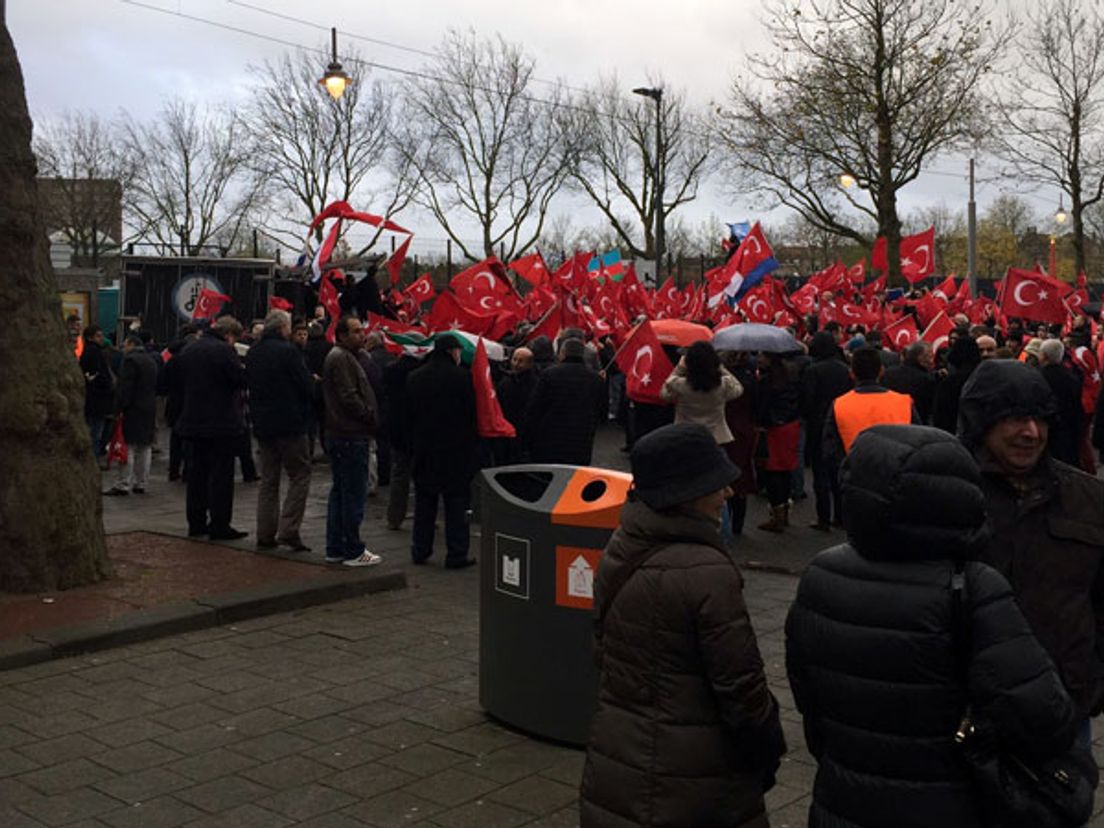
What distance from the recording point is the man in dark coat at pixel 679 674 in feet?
9.93

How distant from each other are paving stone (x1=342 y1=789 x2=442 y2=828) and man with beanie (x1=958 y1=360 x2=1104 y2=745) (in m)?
2.45

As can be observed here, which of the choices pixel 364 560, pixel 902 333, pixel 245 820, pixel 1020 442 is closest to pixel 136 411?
pixel 364 560

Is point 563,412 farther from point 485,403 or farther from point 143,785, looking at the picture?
point 143,785

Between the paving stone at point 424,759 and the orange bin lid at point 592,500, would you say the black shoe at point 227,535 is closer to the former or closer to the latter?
the paving stone at point 424,759

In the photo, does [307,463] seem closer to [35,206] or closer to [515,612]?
[35,206]

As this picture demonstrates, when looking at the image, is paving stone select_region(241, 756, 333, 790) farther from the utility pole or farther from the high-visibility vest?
the utility pole

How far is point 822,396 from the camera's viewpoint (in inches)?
448

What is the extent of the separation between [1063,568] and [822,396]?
823 cm

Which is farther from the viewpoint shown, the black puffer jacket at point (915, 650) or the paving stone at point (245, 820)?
the paving stone at point (245, 820)

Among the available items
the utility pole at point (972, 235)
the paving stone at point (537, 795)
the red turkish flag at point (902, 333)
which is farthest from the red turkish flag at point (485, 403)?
the utility pole at point (972, 235)

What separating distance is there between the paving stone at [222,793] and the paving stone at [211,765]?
0.07m

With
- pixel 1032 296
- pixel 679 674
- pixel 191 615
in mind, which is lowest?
pixel 191 615

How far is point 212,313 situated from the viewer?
20250 millimetres

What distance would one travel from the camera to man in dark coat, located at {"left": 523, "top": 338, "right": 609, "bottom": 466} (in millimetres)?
10617
